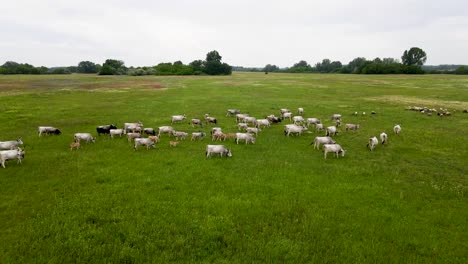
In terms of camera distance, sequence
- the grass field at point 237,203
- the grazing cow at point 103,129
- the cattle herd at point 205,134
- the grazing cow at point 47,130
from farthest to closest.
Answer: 1. the grazing cow at point 103,129
2. the grazing cow at point 47,130
3. the cattle herd at point 205,134
4. the grass field at point 237,203

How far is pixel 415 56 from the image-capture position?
18425 cm

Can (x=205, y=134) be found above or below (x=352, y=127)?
above

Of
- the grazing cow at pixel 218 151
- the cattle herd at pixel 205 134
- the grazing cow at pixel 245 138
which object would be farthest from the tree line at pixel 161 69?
the grazing cow at pixel 218 151

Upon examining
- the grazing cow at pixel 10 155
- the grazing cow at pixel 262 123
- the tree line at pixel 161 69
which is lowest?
the grazing cow at pixel 262 123

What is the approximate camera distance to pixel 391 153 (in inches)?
1011

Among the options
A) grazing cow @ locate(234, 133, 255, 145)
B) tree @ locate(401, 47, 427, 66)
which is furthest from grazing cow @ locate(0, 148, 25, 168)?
tree @ locate(401, 47, 427, 66)

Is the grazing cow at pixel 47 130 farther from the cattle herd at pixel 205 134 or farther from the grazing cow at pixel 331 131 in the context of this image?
the grazing cow at pixel 331 131

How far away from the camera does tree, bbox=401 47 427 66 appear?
7170 inches

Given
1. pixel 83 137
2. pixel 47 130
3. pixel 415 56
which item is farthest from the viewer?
pixel 415 56

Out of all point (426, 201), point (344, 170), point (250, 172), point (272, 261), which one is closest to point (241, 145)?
point (250, 172)

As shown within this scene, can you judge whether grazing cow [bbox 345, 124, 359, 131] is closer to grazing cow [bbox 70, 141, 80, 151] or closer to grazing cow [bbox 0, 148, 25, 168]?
grazing cow [bbox 70, 141, 80, 151]

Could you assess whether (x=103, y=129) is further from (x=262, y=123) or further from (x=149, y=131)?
(x=262, y=123)

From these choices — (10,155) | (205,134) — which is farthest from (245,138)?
(10,155)

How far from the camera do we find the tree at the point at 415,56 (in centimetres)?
18212
